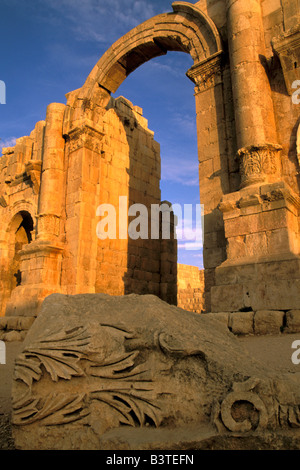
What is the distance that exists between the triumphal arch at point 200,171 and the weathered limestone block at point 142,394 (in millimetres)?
2926

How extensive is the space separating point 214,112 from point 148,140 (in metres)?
5.31

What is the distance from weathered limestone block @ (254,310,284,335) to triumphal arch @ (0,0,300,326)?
0.15m

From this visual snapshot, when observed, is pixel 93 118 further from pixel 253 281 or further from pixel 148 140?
pixel 253 281

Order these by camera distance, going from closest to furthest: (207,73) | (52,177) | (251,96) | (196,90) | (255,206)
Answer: (255,206) < (251,96) < (207,73) < (196,90) < (52,177)

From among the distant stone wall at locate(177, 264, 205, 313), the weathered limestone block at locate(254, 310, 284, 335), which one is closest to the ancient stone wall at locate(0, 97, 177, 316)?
the weathered limestone block at locate(254, 310, 284, 335)

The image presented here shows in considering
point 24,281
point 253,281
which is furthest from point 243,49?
point 24,281

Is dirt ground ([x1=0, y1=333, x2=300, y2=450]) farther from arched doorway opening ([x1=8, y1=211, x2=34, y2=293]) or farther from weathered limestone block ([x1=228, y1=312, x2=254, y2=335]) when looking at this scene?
arched doorway opening ([x1=8, y1=211, x2=34, y2=293])

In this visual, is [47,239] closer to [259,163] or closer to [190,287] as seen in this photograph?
[259,163]

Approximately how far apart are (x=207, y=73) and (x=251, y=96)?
5.10 ft

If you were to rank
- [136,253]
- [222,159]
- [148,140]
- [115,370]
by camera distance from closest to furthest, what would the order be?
1. [115,370]
2. [222,159]
3. [136,253]
4. [148,140]

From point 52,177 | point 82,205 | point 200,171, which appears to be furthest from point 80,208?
point 200,171

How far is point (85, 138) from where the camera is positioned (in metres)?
8.73

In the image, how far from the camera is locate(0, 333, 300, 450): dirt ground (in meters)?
2.04

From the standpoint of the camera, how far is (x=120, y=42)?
28.7ft
